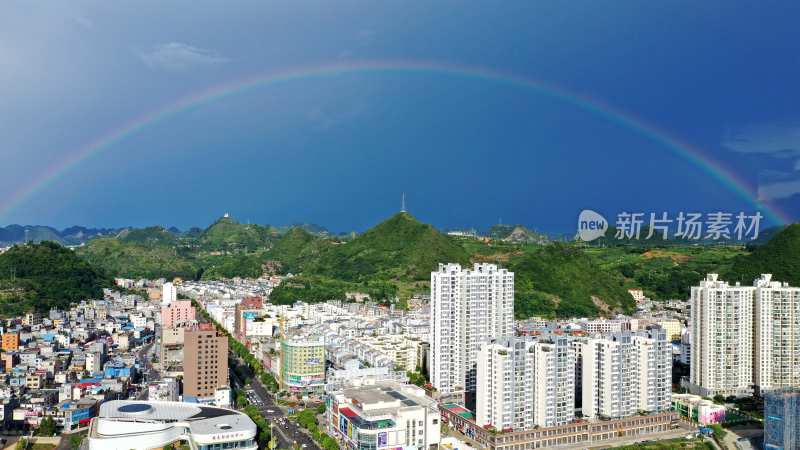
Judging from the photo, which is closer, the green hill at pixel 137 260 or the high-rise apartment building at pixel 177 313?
the high-rise apartment building at pixel 177 313

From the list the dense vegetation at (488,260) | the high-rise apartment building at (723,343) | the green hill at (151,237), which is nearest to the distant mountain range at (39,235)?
the green hill at (151,237)

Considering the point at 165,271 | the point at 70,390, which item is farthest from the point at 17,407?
the point at 165,271

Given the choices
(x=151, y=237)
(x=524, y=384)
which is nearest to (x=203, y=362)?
(x=524, y=384)

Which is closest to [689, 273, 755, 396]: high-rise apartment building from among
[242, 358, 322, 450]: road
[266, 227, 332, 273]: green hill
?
[242, 358, 322, 450]: road

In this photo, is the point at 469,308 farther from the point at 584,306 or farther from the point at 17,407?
the point at 584,306

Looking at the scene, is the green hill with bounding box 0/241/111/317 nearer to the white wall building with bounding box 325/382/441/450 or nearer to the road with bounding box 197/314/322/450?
the road with bounding box 197/314/322/450

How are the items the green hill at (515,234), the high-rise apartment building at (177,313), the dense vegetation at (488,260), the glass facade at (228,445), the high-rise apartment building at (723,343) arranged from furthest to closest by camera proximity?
the green hill at (515,234) < the dense vegetation at (488,260) < the high-rise apartment building at (177,313) < the high-rise apartment building at (723,343) < the glass facade at (228,445)

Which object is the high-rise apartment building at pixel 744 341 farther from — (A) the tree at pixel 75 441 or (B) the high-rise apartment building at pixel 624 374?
(A) the tree at pixel 75 441
